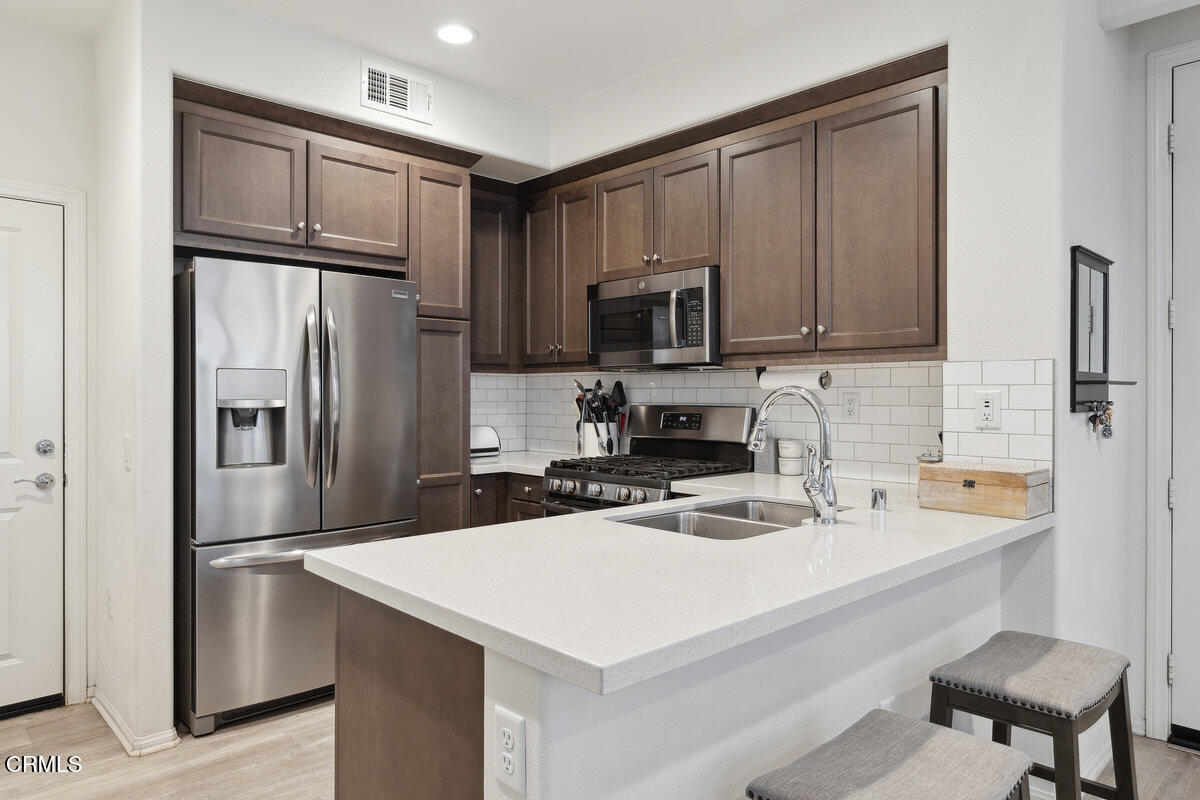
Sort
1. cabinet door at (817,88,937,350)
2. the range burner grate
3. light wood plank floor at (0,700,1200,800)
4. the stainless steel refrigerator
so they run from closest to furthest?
light wood plank floor at (0,700,1200,800) < cabinet door at (817,88,937,350) < the stainless steel refrigerator < the range burner grate

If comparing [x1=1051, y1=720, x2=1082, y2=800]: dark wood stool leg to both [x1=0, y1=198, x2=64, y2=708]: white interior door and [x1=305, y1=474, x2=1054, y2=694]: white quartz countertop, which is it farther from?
[x1=0, y1=198, x2=64, y2=708]: white interior door

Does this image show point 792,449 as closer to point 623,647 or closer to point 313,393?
point 313,393

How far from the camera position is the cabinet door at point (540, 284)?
399cm

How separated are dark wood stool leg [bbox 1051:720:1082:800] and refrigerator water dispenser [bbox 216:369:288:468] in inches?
101

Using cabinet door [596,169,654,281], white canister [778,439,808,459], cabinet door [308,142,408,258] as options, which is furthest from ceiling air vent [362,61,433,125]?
white canister [778,439,808,459]

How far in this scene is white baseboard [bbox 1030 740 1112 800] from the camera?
2256 millimetres

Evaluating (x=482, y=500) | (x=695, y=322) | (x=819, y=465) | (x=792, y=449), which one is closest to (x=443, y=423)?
(x=482, y=500)

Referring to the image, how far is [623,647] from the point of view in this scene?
100 centimetres

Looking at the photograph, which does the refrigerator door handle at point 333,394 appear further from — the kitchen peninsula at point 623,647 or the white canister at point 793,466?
the white canister at point 793,466

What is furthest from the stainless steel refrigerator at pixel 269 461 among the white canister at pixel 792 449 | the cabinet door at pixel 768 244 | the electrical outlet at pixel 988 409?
the electrical outlet at pixel 988 409

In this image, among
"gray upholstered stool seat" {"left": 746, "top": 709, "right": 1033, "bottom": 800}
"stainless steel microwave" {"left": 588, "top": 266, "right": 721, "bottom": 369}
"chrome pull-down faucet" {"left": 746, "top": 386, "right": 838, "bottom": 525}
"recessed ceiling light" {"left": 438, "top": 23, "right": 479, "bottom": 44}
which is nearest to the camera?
"gray upholstered stool seat" {"left": 746, "top": 709, "right": 1033, "bottom": 800}

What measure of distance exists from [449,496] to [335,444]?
68 centimetres

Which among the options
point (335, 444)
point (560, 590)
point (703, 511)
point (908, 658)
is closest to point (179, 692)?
point (335, 444)

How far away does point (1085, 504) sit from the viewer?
7.71 ft
